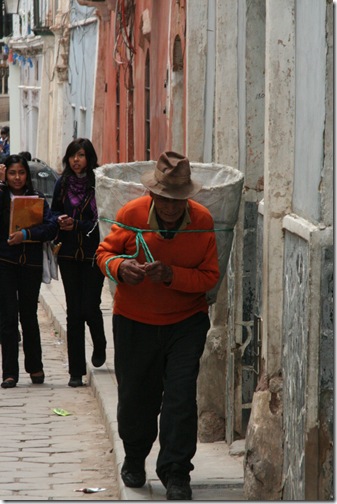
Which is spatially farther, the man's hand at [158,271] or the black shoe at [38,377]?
the black shoe at [38,377]

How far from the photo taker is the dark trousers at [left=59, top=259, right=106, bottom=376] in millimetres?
10727

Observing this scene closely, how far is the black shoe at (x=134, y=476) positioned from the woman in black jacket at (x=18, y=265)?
3.41 metres

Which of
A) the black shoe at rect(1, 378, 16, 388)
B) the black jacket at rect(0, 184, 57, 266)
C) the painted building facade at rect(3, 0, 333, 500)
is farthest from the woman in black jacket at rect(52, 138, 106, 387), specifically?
the painted building facade at rect(3, 0, 333, 500)

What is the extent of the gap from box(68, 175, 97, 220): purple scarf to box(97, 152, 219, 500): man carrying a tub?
3.57 m

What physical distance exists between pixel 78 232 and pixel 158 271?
401 cm

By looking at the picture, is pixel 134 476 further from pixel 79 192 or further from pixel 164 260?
pixel 79 192

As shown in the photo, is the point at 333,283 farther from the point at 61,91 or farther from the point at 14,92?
the point at 14,92

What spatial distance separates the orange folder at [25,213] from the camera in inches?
412

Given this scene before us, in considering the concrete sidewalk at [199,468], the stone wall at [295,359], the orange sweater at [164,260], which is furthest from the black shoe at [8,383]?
the stone wall at [295,359]

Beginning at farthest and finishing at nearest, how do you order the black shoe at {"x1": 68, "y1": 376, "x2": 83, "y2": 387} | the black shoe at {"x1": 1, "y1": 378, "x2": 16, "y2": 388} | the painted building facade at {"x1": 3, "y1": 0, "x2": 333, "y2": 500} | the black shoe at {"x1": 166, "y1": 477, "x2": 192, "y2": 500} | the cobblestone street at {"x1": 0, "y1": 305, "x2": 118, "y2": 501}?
the black shoe at {"x1": 68, "y1": 376, "x2": 83, "y2": 387} → the black shoe at {"x1": 1, "y1": 378, "x2": 16, "y2": 388} → the cobblestone street at {"x1": 0, "y1": 305, "x2": 118, "y2": 501} → the black shoe at {"x1": 166, "y1": 477, "x2": 192, "y2": 500} → the painted building facade at {"x1": 3, "y1": 0, "x2": 333, "y2": 500}

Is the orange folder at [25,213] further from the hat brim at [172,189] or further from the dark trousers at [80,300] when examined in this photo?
the hat brim at [172,189]

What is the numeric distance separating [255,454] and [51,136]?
27.1 meters

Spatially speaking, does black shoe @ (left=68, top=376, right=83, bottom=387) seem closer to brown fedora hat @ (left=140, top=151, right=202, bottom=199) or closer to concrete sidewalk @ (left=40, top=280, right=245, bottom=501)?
concrete sidewalk @ (left=40, top=280, right=245, bottom=501)

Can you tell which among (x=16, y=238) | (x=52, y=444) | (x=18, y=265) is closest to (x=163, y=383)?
(x=52, y=444)
